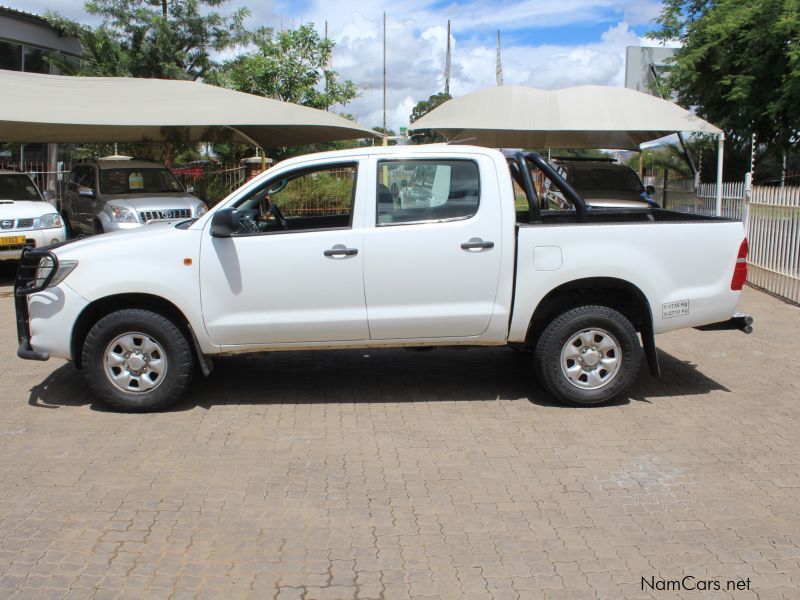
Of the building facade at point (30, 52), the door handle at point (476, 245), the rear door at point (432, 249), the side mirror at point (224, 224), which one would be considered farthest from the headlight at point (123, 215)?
the door handle at point (476, 245)

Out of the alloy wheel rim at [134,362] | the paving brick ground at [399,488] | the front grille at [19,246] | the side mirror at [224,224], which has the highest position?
the side mirror at [224,224]

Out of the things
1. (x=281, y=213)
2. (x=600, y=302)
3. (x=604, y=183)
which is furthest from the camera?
(x=604, y=183)

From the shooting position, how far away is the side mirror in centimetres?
591

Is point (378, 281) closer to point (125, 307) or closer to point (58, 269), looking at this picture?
point (125, 307)

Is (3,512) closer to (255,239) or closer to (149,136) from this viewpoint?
(255,239)

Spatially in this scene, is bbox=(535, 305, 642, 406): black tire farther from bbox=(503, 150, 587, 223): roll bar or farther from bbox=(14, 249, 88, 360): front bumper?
bbox=(14, 249, 88, 360): front bumper

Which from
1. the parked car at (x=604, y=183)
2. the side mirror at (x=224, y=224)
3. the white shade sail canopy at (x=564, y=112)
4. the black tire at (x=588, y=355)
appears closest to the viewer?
the side mirror at (x=224, y=224)

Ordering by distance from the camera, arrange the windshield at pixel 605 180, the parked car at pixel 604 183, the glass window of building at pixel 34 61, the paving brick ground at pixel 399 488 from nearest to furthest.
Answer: the paving brick ground at pixel 399 488
the parked car at pixel 604 183
the windshield at pixel 605 180
the glass window of building at pixel 34 61

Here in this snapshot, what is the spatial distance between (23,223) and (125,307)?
6.92 meters

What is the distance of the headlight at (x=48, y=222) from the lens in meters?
12.2

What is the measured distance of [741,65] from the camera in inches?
580

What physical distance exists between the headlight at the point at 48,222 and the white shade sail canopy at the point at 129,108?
137 cm

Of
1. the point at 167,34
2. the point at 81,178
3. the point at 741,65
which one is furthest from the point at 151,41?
the point at 741,65

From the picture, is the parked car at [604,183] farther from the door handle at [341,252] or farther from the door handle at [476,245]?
the door handle at [341,252]
